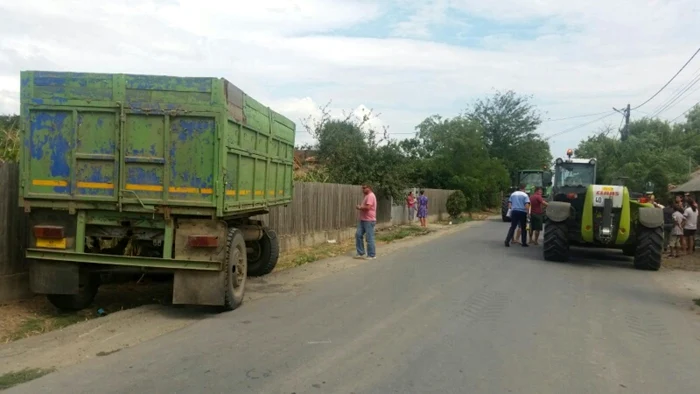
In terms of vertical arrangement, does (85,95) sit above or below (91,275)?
above

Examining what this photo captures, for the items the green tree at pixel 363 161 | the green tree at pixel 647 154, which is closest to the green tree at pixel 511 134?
the green tree at pixel 647 154

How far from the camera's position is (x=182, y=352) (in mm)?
5992

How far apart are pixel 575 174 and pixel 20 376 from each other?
56.2ft

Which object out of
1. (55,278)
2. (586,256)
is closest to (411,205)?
(586,256)

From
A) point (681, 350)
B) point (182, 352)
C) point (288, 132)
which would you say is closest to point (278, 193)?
point (288, 132)

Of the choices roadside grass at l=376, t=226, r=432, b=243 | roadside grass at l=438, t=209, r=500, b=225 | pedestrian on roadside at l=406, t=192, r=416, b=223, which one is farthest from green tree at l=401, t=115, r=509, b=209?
roadside grass at l=376, t=226, r=432, b=243

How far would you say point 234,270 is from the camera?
816 cm

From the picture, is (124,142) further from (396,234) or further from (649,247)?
(396,234)

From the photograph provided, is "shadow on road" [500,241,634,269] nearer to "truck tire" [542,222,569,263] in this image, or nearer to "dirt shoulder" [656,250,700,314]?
"truck tire" [542,222,569,263]

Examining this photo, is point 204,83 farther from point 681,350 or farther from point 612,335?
point 681,350

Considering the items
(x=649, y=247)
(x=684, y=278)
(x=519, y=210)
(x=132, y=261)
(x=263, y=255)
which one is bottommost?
(x=684, y=278)

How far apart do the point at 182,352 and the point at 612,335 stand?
481 centimetres

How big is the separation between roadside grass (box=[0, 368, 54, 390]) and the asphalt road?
0.38ft

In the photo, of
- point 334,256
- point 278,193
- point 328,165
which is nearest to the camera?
point 278,193
